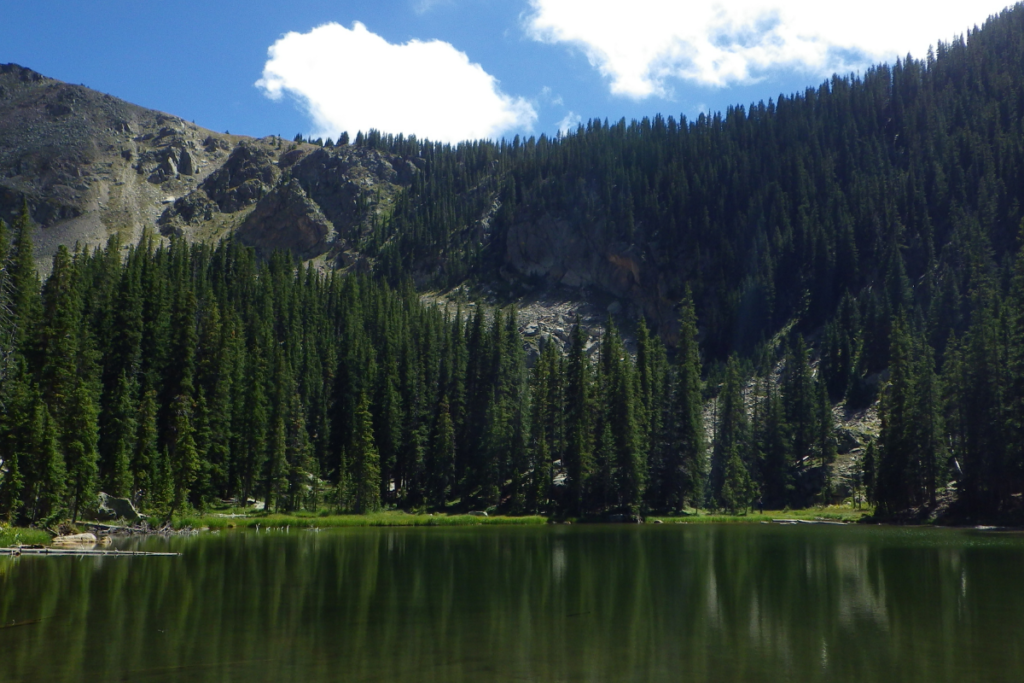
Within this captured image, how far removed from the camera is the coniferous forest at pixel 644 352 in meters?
58.7

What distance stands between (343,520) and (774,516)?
43581 millimetres

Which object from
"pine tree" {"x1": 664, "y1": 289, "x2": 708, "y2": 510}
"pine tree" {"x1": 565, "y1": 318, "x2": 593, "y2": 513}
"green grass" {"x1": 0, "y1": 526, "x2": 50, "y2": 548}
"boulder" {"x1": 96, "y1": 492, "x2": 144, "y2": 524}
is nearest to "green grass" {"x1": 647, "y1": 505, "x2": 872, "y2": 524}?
"pine tree" {"x1": 664, "y1": 289, "x2": 708, "y2": 510}

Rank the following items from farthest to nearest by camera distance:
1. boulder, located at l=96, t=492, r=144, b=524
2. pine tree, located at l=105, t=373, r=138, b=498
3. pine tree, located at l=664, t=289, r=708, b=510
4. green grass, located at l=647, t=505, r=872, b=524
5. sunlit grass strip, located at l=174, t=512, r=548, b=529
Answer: pine tree, located at l=664, t=289, r=708, b=510
green grass, located at l=647, t=505, r=872, b=524
sunlit grass strip, located at l=174, t=512, r=548, b=529
pine tree, located at l=105, t=373, r=138, b=498
boulder, located at l=96, t=492, r=144, b=524

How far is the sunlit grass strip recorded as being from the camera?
57562mm

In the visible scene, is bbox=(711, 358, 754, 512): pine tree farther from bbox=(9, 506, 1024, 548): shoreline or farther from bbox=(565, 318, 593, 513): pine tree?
bbox=(565, 318, 593, 513): pine tree

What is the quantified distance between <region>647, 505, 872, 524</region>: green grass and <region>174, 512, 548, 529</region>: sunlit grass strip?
14.0m

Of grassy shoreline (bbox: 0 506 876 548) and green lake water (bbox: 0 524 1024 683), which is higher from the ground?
green lake water (bbox: 0 524 1024 683)

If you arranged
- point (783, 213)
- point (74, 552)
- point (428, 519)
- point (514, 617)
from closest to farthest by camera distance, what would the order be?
point (514, 617)
point (74, 552)
point (428, 519)
point (783, 213)

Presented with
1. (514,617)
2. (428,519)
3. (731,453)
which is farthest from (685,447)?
(514,617)

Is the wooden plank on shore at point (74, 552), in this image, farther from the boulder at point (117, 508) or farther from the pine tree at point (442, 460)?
the pine tree at point (442, 460)

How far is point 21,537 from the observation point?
37156mm

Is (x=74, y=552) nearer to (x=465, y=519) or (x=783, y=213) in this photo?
(x=465, y=519)

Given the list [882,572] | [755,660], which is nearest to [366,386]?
[882,572]

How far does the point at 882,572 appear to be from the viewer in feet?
97.2
